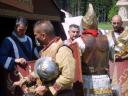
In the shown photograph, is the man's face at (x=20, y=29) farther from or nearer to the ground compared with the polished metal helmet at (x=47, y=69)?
farther from the ground

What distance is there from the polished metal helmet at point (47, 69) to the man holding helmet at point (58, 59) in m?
0.05

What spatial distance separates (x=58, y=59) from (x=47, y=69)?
143 mm

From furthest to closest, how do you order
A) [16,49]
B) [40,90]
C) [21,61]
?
[16,49], [21,61], [40,90]

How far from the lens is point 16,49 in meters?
6.55

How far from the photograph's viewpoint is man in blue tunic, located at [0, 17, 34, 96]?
6345 millimetres

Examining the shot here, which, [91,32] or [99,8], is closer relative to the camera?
[91,32]

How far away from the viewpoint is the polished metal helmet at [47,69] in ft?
16.6

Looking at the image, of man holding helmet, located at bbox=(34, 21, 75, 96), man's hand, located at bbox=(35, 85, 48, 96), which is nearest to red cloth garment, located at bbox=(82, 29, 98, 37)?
man holding helmet, located at bbox=(34, 21, 75, 96)

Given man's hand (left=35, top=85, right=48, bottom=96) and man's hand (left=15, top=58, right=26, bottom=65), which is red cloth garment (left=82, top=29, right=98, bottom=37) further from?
man's hand (left=35, top=85, right=48, bottom=96)

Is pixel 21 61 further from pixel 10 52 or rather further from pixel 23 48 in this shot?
pixel 23 48

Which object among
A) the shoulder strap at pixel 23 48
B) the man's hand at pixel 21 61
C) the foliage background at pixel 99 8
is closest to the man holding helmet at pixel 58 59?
the man's hand at pixel 21 61

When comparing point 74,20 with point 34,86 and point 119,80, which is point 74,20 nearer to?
point 119,80

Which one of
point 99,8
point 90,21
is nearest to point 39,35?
point 90,21

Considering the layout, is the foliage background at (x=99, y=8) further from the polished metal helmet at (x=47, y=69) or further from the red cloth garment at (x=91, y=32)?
the polished metal helmet at (x=47, y=69)
